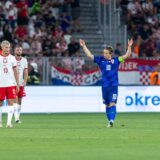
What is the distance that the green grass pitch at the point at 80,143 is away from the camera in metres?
15.7

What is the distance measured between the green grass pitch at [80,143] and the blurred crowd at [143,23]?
17.4m

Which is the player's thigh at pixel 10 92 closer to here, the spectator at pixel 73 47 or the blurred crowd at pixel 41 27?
the blurred crowd at pixel 41 27

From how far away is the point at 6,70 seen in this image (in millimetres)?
24578

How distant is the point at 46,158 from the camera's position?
15172 millimetres

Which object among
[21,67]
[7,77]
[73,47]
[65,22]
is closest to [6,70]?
[7,77]

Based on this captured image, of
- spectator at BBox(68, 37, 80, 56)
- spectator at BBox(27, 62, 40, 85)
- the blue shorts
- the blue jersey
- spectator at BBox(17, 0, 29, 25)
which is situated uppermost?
spectator at BBox(17, 0, 29, 25)

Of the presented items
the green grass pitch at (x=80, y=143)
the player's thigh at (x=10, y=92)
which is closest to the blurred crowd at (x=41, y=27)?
the player's thigh at (x=10, y=92)

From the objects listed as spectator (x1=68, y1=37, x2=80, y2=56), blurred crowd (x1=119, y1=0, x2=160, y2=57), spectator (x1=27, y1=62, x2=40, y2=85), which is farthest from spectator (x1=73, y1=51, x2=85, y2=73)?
blurred crowd (x1=119, y1=0, x2=160, y2=57)

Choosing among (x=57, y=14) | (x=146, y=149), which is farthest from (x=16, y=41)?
(x=146, y=149)

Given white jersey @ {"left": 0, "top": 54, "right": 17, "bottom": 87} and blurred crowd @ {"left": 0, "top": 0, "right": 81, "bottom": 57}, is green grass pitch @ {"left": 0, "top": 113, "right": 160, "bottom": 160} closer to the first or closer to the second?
white jersey @ {"left": 0, "top": 54, "right": 17, "bottom": 87}

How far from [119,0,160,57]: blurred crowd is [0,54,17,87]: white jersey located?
1725 cm

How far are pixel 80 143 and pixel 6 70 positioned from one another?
6.78 metres

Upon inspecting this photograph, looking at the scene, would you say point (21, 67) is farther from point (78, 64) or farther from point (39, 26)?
point (39, 26)

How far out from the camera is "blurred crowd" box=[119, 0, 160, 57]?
4169cm
